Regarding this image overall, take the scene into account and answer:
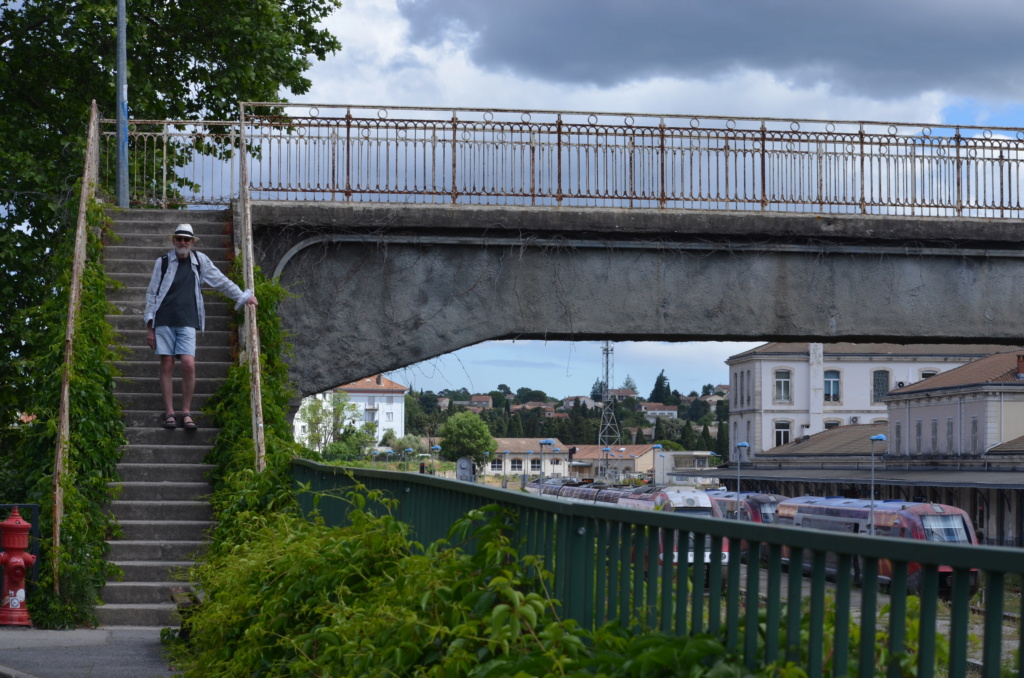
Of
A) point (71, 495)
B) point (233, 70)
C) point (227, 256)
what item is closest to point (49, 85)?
point (233, 70)

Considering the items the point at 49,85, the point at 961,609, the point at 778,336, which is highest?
the point at 49,85

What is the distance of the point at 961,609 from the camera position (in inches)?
103

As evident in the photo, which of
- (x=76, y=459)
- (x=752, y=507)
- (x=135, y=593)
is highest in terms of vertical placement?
(x=76, y=459)

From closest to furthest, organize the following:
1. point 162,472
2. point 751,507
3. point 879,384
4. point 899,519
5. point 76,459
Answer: point 76,459 → point 162,472 → point 899,519 → point 751,507 → point 879,384

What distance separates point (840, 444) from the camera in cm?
6906

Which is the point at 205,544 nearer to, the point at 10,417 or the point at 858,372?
the point at 10,417

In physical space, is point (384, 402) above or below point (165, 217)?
below

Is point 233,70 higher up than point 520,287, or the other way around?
point 233,70

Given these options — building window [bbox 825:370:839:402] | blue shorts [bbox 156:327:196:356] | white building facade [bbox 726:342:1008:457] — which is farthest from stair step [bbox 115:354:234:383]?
building window [bbox 825:370:839:402]

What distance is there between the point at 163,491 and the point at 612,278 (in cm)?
629

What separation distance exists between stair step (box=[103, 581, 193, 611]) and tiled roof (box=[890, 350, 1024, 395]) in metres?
49.3

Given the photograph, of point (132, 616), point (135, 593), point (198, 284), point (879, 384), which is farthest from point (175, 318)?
point (879, 384)

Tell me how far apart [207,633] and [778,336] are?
9.92 m

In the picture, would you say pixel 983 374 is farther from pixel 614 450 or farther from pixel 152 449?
pixel 614 450
